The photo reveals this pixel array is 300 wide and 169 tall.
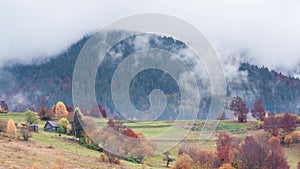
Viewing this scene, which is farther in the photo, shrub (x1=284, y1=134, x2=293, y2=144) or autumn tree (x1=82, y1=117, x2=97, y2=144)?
shrub (x1=284, y1=134, x2=293, y2=144)

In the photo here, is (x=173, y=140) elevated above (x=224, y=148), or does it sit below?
above

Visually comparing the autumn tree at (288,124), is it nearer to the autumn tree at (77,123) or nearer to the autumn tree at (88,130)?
the autumn tree at (88,130)

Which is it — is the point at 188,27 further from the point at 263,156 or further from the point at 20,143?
the point at 20,143

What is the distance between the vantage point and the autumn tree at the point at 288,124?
83812 mm

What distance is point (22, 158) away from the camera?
42719 millimetres

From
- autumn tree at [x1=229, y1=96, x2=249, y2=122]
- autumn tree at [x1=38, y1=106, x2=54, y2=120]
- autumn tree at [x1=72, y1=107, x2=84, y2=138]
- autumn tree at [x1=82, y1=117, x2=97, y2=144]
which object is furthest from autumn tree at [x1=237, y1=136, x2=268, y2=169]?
autumn tree at [x1=38, y1=106, x2=54, y2=120]

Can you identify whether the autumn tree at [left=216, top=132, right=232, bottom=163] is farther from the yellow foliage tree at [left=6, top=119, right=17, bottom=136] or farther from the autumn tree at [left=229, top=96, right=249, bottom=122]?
the yellow foliage tree at [left=6, top=119, right=17, bottom=136]

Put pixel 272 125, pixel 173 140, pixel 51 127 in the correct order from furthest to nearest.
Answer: pixel 272 125, pixel 51 127, pixel 173 140

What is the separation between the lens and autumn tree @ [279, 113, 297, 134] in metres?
83.8

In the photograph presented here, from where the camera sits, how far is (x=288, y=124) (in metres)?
85.4

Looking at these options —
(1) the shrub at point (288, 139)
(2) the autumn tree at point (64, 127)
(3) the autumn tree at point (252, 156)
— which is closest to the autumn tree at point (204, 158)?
(3) the autumn tree at point (252, 156)

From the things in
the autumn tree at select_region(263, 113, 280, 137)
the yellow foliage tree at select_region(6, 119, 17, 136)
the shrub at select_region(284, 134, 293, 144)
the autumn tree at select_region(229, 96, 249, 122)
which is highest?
the autumn tree at select_region(229, 96, 249, 122)

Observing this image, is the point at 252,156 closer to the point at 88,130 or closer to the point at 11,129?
the point at 88,130

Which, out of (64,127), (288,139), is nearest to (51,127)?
(64,127)
